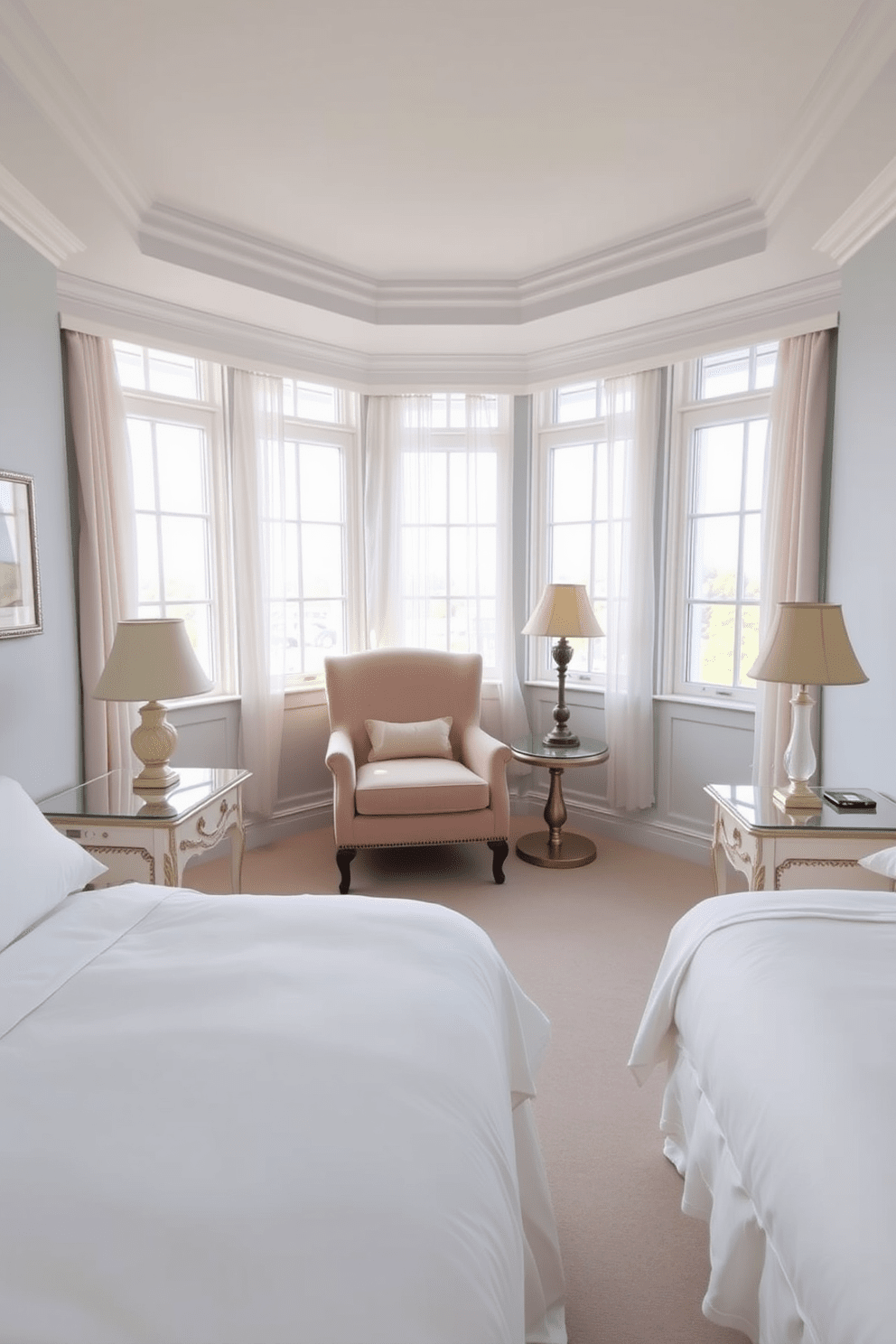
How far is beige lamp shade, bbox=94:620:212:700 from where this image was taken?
10.3 ft

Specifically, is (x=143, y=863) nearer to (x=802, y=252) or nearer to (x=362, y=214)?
(x=362, y=214)

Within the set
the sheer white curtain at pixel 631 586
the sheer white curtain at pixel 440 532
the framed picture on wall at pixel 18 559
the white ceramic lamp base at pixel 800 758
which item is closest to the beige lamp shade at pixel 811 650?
the white ceramic lamp base at pixel 800 758

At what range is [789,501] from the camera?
3.92m

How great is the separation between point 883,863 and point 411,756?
106 inches

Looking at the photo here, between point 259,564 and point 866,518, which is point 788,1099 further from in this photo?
point 259,564

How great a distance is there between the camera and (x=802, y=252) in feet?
11.4

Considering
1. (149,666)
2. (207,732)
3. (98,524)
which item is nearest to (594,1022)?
(149,666)

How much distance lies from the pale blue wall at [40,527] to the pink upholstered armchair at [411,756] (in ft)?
4.18

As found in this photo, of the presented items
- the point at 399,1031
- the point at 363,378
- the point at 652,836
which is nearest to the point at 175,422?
the point at 363,378

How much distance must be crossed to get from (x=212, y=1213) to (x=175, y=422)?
4.24 meters

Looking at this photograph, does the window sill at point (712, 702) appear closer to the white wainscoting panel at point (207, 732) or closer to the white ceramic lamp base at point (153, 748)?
the white wainscoting panel at point (207, 732)

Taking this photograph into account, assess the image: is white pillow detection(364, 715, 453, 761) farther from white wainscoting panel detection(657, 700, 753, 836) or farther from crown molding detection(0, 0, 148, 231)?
crown molding detection(0, 0, 148, 231)

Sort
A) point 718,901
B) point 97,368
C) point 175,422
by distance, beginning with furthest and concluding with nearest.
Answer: point 175,422 < point 97,368 < point 718,901

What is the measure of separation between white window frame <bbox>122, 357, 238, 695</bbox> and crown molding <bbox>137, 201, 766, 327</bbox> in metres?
0.86
